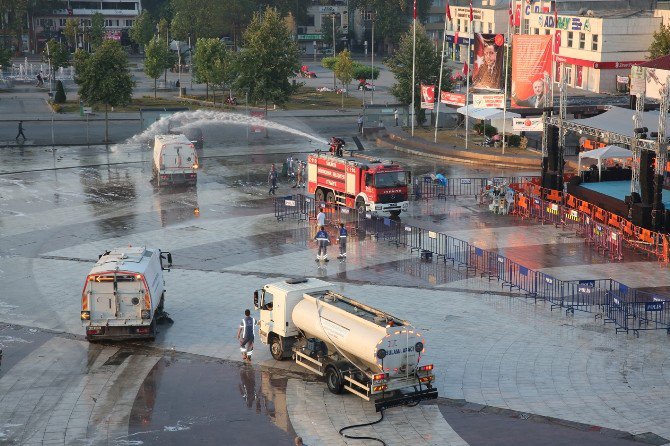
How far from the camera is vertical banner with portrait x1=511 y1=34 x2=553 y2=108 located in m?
60.5

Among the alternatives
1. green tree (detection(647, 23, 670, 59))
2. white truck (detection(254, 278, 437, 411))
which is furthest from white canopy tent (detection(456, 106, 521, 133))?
white truck (detection(254, 278, 437, 411))

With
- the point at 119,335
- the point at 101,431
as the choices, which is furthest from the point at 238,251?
the point at 101,431

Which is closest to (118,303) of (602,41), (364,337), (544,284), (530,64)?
(364,337)

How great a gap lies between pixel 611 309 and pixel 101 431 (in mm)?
16422

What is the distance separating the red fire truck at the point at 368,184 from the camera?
47.6 metres

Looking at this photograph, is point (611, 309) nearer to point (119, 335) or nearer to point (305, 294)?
point (305, 294)

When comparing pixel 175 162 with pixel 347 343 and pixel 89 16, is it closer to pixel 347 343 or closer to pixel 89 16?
pixel 347 343

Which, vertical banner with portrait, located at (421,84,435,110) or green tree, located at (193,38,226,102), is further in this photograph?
green tree, located at (193,38,226,102)

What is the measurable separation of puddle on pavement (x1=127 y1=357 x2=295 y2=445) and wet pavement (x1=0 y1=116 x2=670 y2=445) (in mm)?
64

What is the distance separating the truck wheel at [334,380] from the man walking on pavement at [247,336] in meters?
3.20

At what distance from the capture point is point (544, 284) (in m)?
37.3

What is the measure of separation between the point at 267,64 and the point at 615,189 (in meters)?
38.0

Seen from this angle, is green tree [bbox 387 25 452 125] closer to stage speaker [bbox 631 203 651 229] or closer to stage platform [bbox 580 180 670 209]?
stage platform [bbox 580 180 670 209]

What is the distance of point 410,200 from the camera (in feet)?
173
